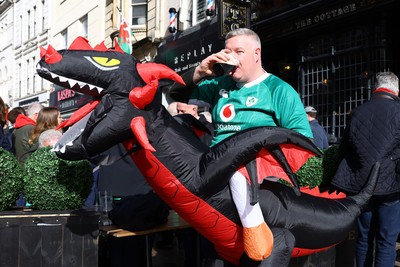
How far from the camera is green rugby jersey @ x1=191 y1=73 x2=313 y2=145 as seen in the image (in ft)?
9.16

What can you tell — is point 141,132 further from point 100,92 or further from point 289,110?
point 289,110

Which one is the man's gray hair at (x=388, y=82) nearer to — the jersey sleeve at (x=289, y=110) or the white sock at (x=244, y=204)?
the jersey sleeve at (x=289, y=110)

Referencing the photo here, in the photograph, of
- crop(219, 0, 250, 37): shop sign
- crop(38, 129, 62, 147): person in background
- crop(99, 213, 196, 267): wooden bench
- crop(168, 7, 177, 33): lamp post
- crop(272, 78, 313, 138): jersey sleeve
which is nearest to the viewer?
crop(272, 78, 313, 138): jersey sleeve

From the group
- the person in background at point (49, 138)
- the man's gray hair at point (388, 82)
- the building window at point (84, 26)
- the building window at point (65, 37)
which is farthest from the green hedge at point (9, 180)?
the building window at point (65, 37)

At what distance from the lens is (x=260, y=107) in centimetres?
284

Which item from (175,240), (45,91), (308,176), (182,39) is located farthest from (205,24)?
(45,91)

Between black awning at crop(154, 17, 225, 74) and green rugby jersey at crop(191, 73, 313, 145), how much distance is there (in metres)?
8.39

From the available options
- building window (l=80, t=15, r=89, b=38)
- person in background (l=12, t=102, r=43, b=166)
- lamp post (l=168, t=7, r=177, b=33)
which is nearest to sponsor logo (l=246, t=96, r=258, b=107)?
person in background (l=12, t=102, r=43, b=166)

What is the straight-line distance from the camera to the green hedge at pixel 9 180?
3385 millimetres

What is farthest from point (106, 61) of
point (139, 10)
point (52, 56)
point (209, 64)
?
point (139, 10)

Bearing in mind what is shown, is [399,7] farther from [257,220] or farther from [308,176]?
[257,220]

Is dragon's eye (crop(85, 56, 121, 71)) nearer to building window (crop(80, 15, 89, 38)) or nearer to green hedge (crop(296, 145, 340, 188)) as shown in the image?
green hedge (crop(296, 145, 340, 188))

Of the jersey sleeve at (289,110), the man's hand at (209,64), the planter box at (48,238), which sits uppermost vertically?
the man's hand at (209,64)

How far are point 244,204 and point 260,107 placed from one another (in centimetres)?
67
